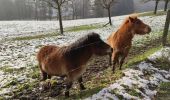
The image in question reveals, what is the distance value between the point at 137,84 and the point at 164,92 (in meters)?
0.78

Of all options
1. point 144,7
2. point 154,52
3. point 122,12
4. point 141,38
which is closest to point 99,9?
point 122,12

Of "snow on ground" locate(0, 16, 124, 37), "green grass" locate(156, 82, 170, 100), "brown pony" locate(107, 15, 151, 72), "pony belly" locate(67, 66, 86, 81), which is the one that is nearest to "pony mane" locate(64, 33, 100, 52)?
"pony belly" locate(67, 66, 86, 81)

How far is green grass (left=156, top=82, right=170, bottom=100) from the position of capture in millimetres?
8747

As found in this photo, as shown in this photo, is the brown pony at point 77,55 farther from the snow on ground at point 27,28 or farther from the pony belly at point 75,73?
the snow on ground at point 27,28

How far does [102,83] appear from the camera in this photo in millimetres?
9016

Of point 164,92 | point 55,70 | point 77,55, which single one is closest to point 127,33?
point 164,92

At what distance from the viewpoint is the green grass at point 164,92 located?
8.75 meters

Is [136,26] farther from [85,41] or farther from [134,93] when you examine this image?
[85,41]

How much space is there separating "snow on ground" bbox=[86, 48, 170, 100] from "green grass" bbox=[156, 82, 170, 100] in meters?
0.14

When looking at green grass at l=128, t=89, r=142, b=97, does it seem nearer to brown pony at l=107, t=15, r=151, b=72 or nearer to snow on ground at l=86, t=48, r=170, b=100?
snow on ground at l=86, t=48, r=170, b=100

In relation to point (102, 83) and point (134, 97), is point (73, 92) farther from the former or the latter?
point (134, 97)

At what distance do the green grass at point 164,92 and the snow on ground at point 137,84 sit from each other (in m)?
0.14

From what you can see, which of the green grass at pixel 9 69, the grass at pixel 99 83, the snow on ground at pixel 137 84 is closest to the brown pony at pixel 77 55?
the grass at pixel 99 83

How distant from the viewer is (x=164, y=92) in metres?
9.05
